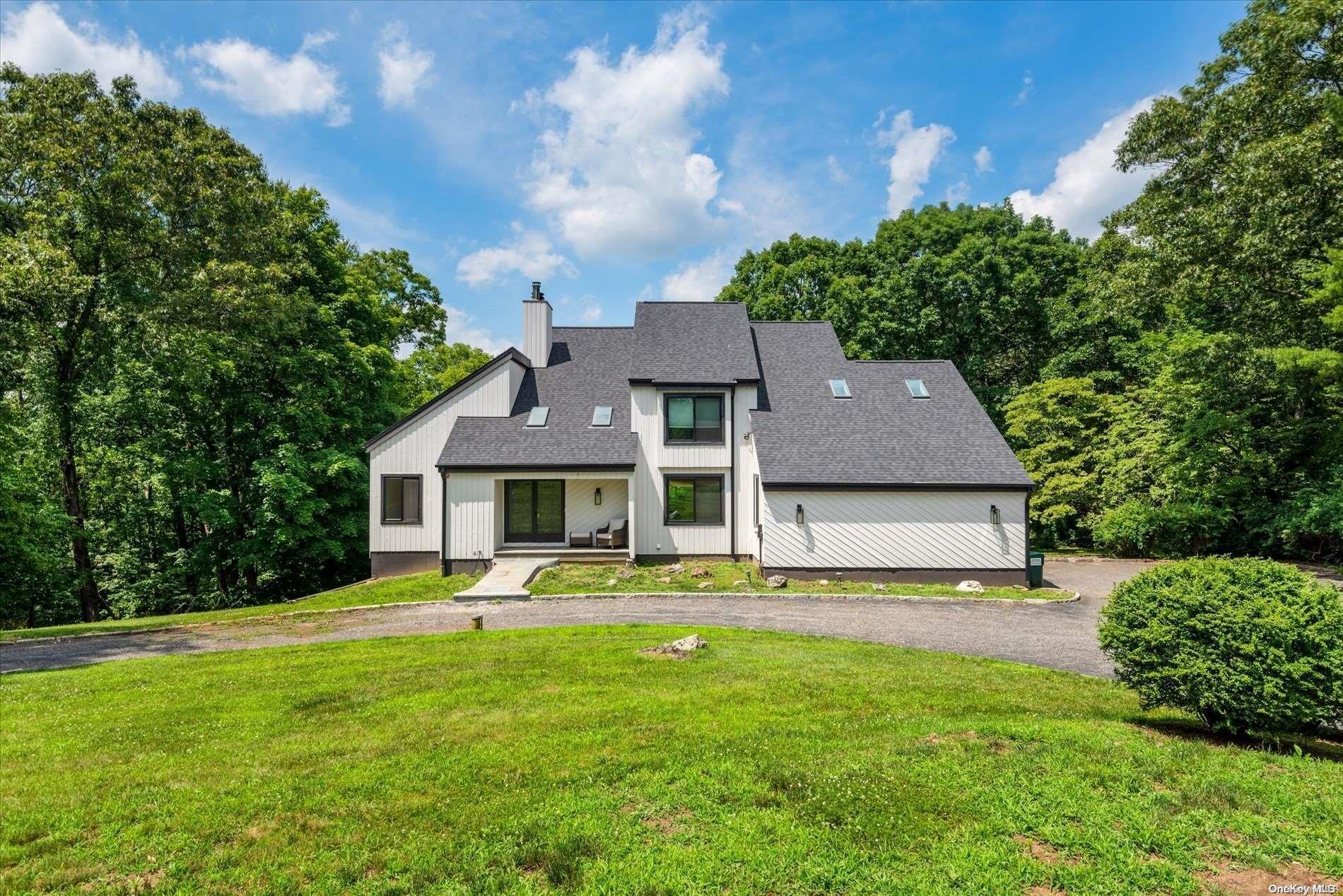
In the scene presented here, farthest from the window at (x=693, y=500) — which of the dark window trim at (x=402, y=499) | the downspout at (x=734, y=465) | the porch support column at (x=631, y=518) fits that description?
the dark window trim at (x=402, y=499)

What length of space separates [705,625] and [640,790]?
6893 millimetres

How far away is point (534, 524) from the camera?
18.8m

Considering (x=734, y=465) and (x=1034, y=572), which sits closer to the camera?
(x=1034, y=572)

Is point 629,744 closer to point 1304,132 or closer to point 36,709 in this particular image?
point 36,709

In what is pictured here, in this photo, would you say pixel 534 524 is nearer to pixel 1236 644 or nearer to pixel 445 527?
pixel 445 527

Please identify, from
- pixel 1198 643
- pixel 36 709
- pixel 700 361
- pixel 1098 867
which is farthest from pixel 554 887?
pixel 700 361

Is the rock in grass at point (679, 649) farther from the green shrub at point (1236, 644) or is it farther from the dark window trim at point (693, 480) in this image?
the dark window trim at point (693, 480)

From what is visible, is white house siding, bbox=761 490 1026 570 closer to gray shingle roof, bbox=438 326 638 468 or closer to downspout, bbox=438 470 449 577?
gray shingle roof, bbox=438 326 638 468

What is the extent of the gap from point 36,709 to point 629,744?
7.21m

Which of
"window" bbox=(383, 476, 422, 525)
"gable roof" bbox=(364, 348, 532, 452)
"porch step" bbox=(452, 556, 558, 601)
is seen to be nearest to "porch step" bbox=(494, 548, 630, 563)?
"porch step" bbox=(452, 556, 558, 601)

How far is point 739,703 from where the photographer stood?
20.3 ft

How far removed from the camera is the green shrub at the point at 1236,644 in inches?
181

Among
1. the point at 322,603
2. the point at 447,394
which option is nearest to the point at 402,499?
the point at 447,394

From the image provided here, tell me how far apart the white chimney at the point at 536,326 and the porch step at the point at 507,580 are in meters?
7.31
